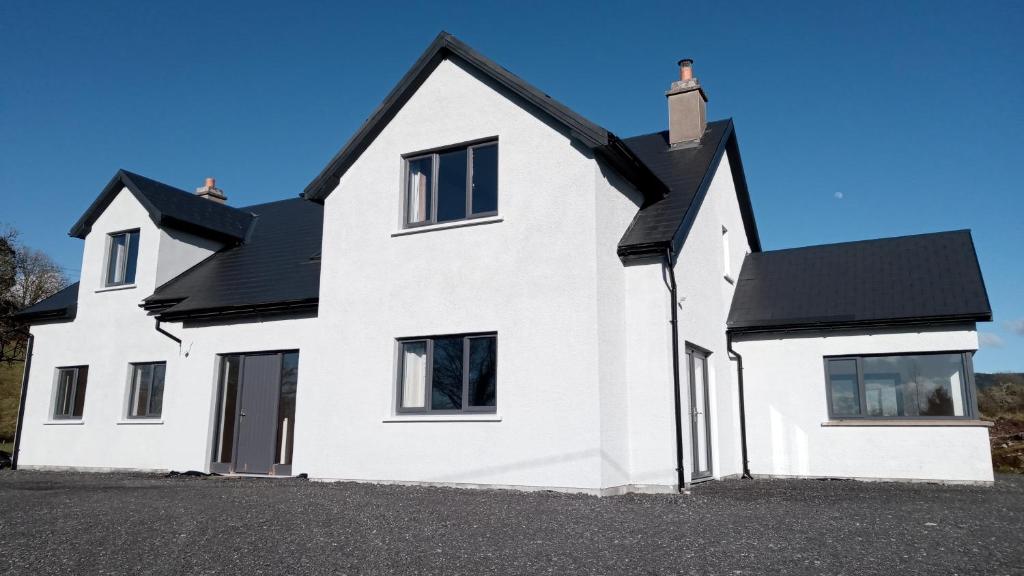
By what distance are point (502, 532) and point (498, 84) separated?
25.8 feet

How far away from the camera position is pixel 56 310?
18.5 m

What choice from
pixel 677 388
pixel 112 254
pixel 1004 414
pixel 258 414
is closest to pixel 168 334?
pixel 258 414

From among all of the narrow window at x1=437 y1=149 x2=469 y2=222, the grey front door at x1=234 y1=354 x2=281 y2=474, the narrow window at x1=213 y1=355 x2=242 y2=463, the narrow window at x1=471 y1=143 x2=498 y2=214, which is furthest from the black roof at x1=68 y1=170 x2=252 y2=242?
the narrow window at x1=471 y1=143 x2=498 y2=214

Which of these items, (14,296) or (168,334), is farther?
(14,296)

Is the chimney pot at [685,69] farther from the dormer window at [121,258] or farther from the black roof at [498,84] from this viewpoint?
the dormer window at [121,258]

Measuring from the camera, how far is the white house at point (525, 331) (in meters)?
11.4

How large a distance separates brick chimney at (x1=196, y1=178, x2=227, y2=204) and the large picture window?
62.3 ft

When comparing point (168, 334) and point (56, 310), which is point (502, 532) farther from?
point (56, 310)

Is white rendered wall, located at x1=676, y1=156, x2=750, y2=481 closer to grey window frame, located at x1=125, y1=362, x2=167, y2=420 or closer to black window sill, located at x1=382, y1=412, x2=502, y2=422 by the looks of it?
black window sill, located at x1=382, y1=412, x2=502, y2=422

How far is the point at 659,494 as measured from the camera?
36.5 feet

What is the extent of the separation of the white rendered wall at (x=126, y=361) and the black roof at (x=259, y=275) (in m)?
0.45

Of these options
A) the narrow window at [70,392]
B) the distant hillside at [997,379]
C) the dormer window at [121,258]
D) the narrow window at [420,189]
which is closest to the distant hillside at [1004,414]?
the distant hillside at [997,379]

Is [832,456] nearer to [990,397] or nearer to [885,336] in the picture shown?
[885,336]

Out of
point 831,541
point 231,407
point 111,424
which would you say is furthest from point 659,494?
point 111,424
